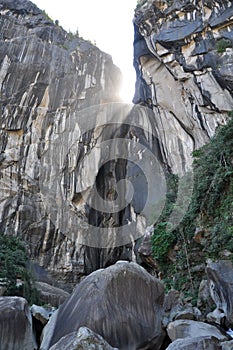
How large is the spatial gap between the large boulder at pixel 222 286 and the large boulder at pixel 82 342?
3.06 meters

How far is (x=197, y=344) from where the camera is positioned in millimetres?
4195

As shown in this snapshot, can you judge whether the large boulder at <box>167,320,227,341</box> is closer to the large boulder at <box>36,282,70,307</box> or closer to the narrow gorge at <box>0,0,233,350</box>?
the narrow gorge at <box>0,0,233,350</box>

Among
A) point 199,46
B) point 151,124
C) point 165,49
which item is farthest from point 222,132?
point 151,124

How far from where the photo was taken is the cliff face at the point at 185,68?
1458 cm

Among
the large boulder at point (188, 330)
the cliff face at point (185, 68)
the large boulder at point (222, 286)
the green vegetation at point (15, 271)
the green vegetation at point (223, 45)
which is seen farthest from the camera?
the cliff face at point (185, 68)

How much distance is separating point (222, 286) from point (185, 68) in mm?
11465

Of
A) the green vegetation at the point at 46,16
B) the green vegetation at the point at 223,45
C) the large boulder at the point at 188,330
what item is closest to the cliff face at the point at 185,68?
the green vegetation at the point at 223,45

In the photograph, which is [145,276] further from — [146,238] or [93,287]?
[146,238]

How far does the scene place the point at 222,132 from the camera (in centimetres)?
1044

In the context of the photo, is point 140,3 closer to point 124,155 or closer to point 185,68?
point 185,68

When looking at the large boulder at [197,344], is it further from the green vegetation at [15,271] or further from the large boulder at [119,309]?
the green vegetation at [15,271]

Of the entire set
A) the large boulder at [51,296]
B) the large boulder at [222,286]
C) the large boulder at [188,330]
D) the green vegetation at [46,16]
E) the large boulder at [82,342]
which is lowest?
the large boulder at [51,296]

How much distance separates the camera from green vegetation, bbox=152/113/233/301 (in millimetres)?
8414

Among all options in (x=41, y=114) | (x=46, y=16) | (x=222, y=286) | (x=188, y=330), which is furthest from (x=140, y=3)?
(x=188, y=330)
